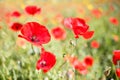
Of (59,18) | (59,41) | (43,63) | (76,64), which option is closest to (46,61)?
(43,63)

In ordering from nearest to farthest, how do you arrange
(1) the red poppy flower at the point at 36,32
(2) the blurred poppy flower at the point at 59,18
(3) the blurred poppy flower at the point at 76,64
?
(1) the red poppy flower at the point at 36,32
(3) the blurred poppy flower at the point at 76,64
(2) the blurred poppy flower at the point at 59,18

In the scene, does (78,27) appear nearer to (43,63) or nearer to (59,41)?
(43,63)

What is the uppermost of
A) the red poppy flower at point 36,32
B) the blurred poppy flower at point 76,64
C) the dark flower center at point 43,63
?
the red poppy flower at point 36,32

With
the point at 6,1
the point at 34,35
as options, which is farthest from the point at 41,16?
the point at 34,35

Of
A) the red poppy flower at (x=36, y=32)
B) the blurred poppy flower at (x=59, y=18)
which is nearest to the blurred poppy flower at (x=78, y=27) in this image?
the red poppy flower at (x=36, y=32)

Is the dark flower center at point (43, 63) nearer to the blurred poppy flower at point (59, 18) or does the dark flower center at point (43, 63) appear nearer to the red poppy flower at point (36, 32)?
the red poppy flower at point (36, 32)

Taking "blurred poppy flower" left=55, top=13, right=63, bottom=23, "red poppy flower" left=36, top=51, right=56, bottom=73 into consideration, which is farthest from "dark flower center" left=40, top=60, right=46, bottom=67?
"blurred poppy flower" left=55, top=13, right=63, bottom=23

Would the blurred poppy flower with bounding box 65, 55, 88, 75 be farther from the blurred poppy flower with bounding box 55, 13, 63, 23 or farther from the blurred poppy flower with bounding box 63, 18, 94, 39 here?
the blurred poppy flower with bounding box 55, 13, 63, 23
